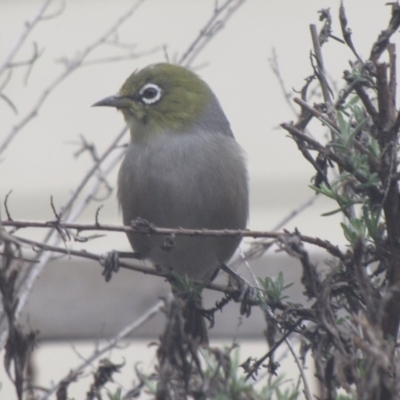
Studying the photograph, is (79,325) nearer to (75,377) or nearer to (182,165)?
(182,165)

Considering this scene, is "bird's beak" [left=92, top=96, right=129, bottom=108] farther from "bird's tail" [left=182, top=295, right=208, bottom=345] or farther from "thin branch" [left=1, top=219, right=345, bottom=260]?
"thin branch" [left=1, top=219, right=345, bottom=260]

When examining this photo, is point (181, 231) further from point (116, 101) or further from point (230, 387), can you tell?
point (116, 101)

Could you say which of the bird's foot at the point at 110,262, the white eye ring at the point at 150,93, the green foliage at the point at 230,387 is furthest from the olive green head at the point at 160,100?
Result: the green foliage at the point at 230,387

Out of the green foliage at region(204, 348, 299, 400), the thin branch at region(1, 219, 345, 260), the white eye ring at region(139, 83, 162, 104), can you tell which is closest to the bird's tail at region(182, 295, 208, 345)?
the thin branch at region(1, 219, 345, 260)

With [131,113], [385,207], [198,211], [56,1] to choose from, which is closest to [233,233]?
[385,207]

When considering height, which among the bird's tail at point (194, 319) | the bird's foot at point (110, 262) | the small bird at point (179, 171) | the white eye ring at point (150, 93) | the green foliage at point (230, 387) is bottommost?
the green foliage at point (230, 387)

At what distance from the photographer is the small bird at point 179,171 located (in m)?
3.68

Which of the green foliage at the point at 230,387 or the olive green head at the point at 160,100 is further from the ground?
the olive green head at the point at 160,100

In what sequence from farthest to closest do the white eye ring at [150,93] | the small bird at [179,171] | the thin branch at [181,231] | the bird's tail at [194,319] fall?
the white eye ring at [150,93], the small bird at [179,171], the bird's tail at [194,319], the thin branch at [181,231]

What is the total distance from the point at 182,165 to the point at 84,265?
1.40 metres

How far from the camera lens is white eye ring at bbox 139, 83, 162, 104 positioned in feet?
13.4

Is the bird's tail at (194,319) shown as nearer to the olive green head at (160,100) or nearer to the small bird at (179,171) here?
the small bird at (179,171)

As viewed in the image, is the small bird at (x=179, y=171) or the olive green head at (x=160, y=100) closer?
the small bird at (x=179, y=171)

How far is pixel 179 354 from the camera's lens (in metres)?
1.28
